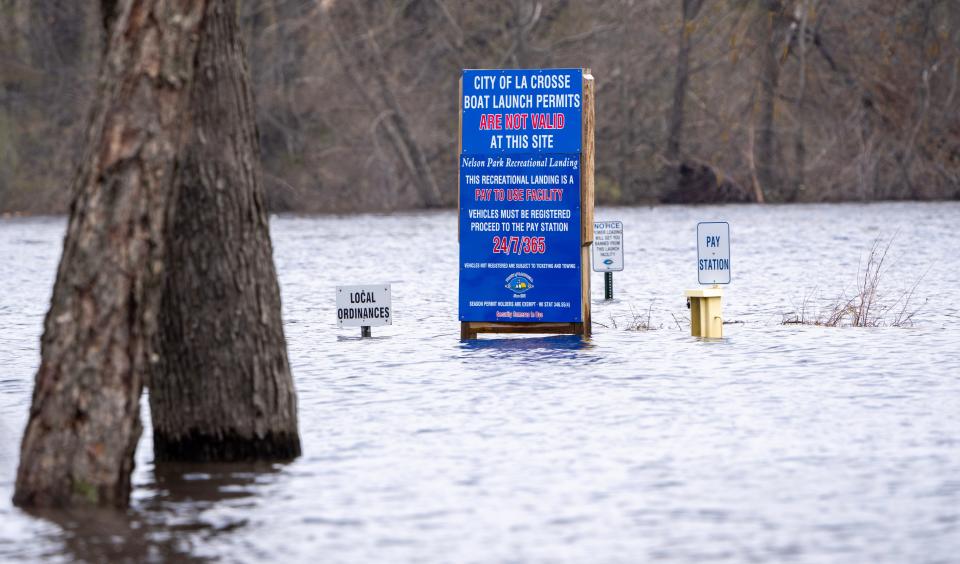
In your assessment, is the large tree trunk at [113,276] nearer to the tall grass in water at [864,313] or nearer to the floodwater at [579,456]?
the floodwater at [579,456]

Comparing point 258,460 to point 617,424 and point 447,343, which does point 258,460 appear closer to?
point 617,424

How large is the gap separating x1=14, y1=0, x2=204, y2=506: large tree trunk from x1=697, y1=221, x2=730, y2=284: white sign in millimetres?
8604

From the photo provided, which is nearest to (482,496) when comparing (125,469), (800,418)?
(125,469)

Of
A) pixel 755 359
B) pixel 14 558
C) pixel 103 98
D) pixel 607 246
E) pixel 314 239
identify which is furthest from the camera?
pixel 314 239

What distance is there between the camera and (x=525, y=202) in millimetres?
16094

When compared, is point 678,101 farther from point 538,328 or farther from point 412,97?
point 538,328

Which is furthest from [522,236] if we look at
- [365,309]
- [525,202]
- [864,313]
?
[864,313]

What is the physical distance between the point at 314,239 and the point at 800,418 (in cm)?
3122

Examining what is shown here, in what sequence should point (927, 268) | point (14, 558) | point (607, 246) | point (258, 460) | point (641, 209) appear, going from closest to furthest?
point (14, 558), point (258, 460), point (607, 246), point (927, 268), point (641, 209)

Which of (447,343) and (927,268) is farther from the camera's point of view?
(927,268)

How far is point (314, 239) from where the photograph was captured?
41.6m

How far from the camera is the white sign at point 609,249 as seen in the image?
2125cm

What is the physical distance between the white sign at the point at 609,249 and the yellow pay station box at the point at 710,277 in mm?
4725

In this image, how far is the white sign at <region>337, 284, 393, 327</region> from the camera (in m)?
17.0
